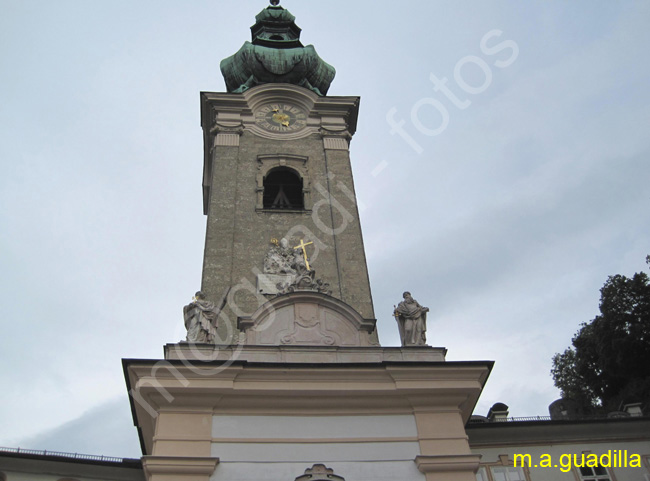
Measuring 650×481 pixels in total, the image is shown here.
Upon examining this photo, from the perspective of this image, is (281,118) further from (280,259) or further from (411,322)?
(411,322)

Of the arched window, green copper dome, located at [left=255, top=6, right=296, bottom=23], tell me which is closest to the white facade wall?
the arched window

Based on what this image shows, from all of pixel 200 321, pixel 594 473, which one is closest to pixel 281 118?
pixel 200 321

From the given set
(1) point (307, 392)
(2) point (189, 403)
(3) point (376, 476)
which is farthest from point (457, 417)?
(2) point (189, 403)

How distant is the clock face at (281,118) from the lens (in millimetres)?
21500

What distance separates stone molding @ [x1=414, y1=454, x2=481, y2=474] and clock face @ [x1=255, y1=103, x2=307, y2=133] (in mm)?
12328

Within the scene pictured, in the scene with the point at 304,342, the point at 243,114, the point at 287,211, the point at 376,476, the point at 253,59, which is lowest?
the point at 376,476

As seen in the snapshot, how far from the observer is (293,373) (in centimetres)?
1244

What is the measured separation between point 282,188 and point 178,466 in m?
10.5

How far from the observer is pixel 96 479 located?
43.1ft

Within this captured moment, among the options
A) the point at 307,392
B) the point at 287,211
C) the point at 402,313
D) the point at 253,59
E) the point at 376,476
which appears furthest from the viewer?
the point at 253,59

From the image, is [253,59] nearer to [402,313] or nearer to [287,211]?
[287,211]

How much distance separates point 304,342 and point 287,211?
5.62 metres

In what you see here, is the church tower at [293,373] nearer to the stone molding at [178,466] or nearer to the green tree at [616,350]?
the stone molding at [178,466]

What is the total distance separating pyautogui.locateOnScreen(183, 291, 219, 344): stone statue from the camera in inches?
528
